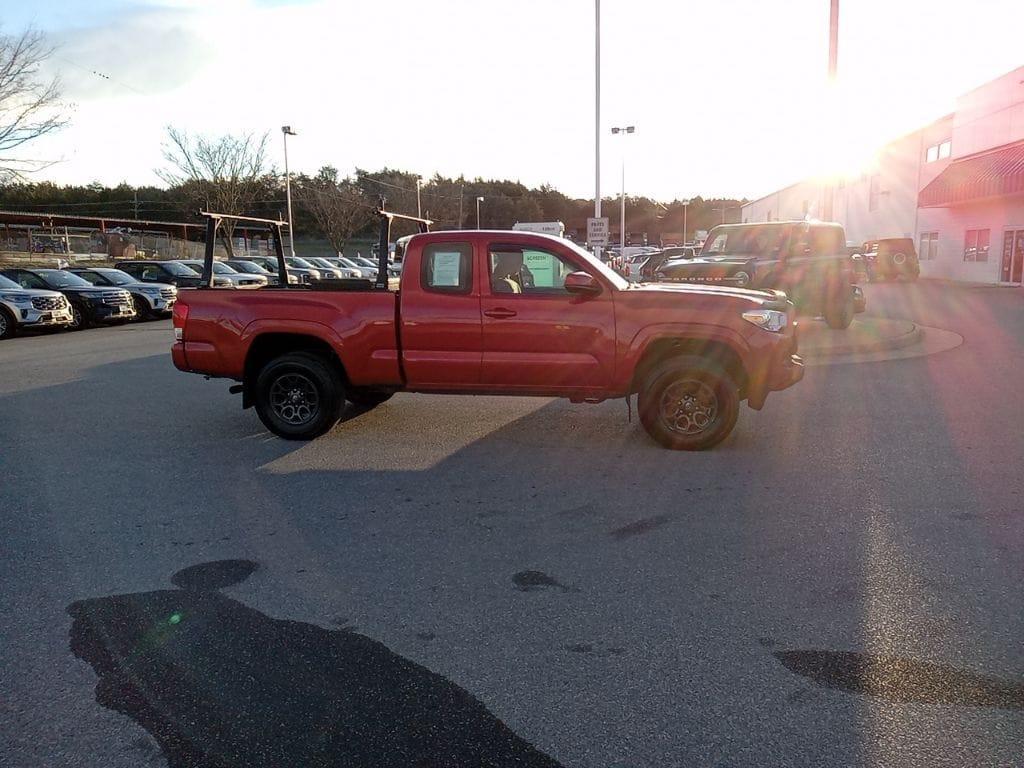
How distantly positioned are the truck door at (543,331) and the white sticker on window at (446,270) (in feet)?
0.86

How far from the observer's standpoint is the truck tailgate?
23.4ft

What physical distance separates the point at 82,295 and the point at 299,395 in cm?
1546

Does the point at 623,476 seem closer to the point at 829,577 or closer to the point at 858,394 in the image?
the point at 829,577

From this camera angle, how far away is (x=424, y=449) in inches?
Result: 279

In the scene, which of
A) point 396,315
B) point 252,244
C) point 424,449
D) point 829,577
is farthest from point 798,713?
point 252,244

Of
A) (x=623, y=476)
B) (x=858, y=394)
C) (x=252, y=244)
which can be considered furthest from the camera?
(x=252, y=244)

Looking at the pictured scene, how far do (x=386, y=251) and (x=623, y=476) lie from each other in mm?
3258

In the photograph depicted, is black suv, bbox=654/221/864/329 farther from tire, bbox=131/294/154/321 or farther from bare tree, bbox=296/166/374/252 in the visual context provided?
bare tree, bbox=296/166/374/252

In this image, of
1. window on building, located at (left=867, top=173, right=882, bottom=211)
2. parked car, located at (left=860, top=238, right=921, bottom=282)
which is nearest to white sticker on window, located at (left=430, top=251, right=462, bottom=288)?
parked car, located at (left=860, top=238, right=921, bottom=282)

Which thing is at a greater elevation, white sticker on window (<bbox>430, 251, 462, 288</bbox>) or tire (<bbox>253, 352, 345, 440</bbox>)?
white sticker on window (<bbox>430, 251, 462, 288</bbox>)

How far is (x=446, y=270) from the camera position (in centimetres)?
712

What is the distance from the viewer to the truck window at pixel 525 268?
7.10 metres

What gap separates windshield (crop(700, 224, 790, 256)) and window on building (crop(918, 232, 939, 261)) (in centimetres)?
2556

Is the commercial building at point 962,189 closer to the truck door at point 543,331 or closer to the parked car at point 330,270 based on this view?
the parked car at point 330,270
